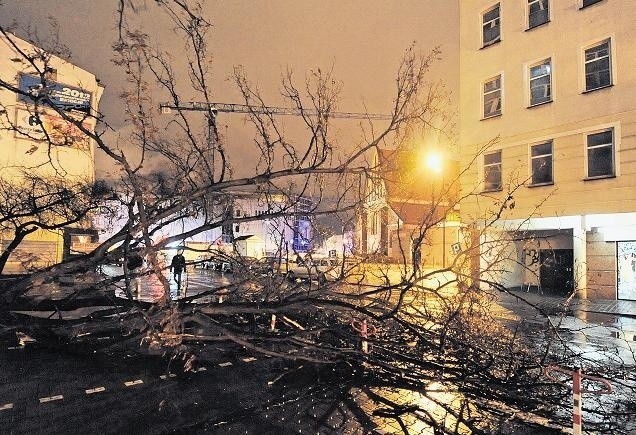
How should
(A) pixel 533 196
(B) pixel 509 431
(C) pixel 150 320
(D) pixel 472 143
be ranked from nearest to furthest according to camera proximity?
(B) pixel 509 431 → (C) pixel 150 320 → (A) pixel 533 196 → (D) pixel 472 143

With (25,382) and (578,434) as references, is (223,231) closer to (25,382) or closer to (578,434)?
(25,382)

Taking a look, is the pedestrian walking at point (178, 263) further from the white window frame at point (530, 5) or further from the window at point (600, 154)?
the white window frame at point (530, 5)

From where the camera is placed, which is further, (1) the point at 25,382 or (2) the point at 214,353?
(2) the point at 214,353

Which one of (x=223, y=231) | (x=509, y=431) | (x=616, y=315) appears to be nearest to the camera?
(x=509, y=431)

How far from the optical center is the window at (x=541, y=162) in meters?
18.2

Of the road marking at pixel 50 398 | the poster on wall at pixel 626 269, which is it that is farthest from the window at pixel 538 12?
the road marking at pixel 50 398

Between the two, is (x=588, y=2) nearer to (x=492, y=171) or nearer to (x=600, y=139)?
(x=600, y=139)

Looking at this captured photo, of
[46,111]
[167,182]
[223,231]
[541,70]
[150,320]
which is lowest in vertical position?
[150,320]

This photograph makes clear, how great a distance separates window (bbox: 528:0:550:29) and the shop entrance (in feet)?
32.6

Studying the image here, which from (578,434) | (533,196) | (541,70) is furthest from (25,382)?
(541,70)

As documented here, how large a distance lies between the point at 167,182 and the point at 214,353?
3.29 m

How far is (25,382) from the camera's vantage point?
615 cm

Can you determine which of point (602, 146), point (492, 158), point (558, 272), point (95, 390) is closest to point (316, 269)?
point (95, 390)

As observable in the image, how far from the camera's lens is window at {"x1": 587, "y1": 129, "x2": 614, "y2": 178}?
647 inches
